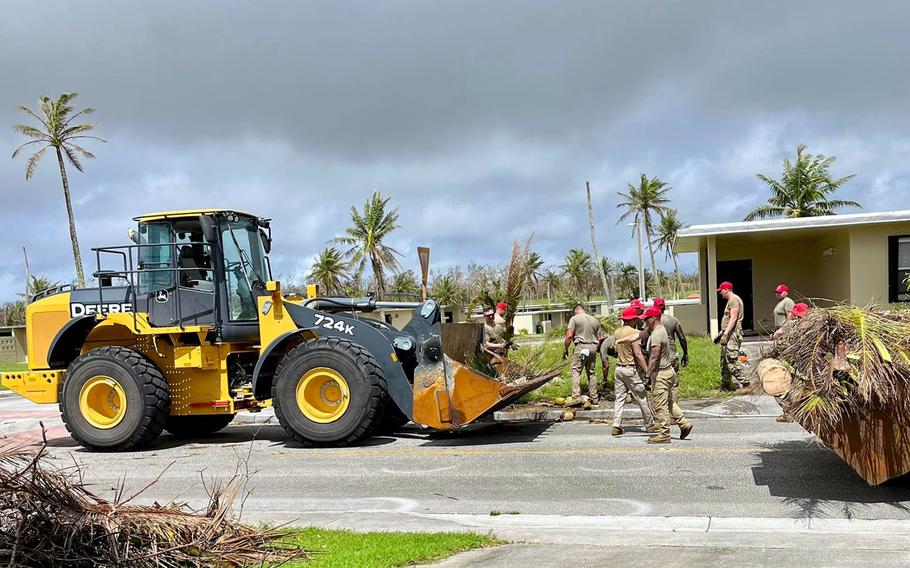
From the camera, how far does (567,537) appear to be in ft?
19.4

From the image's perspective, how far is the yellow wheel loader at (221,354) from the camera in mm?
9797

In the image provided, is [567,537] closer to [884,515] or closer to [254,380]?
[884,515]

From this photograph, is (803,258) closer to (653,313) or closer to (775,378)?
(653,313)

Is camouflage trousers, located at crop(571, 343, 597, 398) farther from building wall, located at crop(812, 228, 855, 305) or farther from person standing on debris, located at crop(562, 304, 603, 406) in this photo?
building wall, located at crop(812, 228, 855, 305)

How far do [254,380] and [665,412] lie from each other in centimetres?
525

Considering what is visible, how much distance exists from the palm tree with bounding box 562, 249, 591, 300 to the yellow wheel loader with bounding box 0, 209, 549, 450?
6261 cm

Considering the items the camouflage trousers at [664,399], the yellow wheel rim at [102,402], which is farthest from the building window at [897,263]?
the yellow wheel rim at [102,402]

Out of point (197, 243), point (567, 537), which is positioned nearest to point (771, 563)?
point (567, 537)

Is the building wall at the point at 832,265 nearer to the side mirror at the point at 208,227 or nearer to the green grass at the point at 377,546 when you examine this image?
the side mirror at the point at 208,227

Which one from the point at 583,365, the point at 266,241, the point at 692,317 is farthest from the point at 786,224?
the point at 266,241

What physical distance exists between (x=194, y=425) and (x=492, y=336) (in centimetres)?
483

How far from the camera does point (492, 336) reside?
41.5 ft

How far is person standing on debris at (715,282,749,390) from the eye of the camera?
12.6 meters

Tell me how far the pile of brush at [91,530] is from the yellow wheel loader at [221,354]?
5582mm
